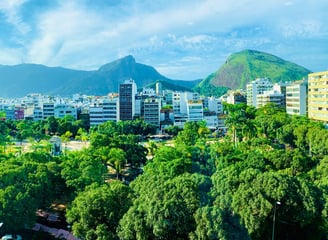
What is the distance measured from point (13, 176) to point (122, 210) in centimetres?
691

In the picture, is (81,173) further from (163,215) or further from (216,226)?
(216,226)

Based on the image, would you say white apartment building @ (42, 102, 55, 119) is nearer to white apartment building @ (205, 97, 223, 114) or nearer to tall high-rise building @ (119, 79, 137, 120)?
tall high-rise building @ (119, 79, 137, 120)

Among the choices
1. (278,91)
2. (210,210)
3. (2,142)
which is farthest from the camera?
(278,91)

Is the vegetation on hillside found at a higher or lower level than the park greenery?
higher

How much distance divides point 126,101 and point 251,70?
397 feet

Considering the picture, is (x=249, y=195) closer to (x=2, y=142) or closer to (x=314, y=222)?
(x=314, y=222)

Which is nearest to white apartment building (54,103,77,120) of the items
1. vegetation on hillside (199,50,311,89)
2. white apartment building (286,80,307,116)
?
white apartment building (286,80,307,116)

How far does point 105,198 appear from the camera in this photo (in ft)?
42.6

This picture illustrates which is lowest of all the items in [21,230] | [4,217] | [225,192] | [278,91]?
[21,230]

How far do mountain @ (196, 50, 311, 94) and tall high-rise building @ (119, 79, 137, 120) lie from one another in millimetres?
99826

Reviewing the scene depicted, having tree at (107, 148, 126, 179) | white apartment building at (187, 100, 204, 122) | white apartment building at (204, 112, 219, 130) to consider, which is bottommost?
tree at (107, 148, 126, 179)

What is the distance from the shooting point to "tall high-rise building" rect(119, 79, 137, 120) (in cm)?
6219

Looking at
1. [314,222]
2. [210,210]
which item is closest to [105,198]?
[210,210]

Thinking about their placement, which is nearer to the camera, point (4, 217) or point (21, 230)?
point (4, 217)
